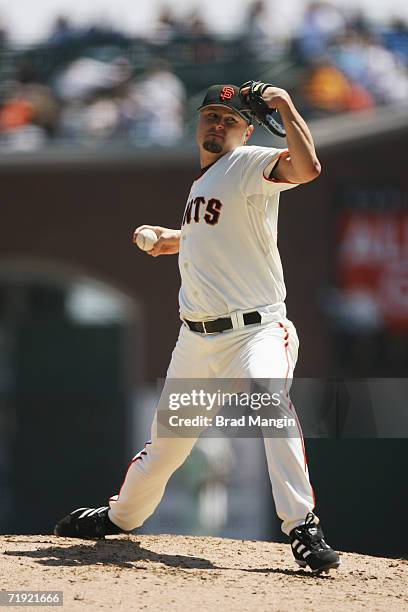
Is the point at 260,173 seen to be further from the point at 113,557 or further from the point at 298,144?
the point at 113,557

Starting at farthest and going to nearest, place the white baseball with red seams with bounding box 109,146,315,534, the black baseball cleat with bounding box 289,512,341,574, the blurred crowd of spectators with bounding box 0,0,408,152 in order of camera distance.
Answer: the blurred crowd of spectators with bounding box 0,0,408,152 < the white baseball with red seams with bounding box 109,146,315,534 < the black baseball cleat with bounding box 289,512,341,574

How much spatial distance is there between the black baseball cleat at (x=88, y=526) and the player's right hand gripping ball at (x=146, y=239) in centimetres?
119

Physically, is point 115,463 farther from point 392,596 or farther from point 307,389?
point 392,596

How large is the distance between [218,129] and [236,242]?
19.6 inches

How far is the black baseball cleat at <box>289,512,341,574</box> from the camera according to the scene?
4.91 m

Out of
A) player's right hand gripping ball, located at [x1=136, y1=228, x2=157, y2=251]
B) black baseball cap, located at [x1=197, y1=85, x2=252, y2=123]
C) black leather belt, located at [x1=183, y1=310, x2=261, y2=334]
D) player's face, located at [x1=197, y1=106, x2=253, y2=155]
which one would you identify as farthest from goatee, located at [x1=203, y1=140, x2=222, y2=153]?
black leather belt, located at [x1=183, y1=310, x2=261, y2=334]

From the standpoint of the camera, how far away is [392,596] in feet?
16.4

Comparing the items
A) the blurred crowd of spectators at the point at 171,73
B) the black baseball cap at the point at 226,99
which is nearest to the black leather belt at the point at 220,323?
the black baseball cap at the point at 226,99

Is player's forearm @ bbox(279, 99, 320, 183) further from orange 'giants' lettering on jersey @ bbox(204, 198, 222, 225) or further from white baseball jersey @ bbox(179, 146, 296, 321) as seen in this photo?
orange 'giants' lettering on jersey @ bbox(204, 198, 222, 225)

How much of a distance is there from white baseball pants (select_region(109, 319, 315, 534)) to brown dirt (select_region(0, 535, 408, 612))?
0.24 m

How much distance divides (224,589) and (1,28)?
11652 mm

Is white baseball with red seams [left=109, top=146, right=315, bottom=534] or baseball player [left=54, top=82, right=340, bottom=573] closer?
baseball player [left=54, top=82, right=340, bottom=573]

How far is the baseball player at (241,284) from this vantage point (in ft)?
16.2

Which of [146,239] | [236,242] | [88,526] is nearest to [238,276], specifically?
[236,242]
